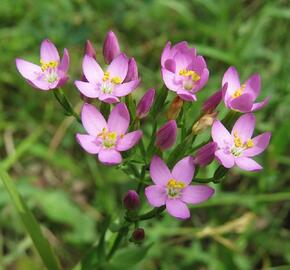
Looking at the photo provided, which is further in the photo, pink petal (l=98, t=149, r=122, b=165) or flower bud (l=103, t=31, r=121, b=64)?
flower bud (l=103, t=31, r=121, b=64)

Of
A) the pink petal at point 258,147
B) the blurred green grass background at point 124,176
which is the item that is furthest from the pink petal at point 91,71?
the blurred green grass background at point 124,176

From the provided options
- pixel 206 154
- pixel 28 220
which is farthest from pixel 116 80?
pixel 28 220

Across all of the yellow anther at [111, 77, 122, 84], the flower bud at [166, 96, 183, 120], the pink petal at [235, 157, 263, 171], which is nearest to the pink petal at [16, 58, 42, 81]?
the yellow anther at [111, 77, 122, 84]

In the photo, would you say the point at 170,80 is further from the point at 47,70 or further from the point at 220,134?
the point at 47,70

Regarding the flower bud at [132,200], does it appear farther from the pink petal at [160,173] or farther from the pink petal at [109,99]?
the pink petal at [109,99]

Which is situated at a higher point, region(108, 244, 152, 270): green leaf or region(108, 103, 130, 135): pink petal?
region(108, 103, 130, 135): pink petal

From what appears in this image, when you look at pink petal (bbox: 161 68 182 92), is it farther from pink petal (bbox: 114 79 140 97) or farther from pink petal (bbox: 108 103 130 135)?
pink petal (bbox: 108 103 130 135)
